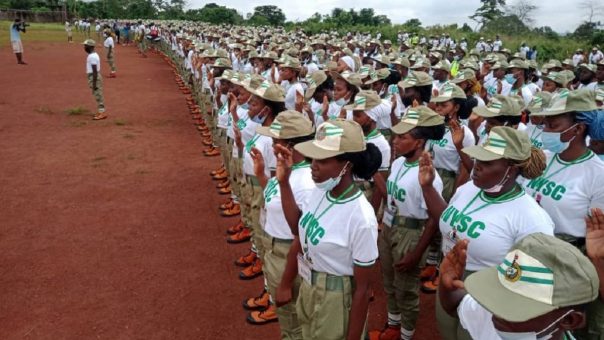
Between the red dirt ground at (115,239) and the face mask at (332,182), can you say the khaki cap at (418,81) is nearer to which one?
the red dirt ground at (115,239)

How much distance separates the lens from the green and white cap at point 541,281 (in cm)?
167

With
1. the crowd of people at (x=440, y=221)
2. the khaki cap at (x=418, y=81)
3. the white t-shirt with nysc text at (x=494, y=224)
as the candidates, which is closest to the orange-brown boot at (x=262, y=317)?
the crowd of people at (x=440, y=221)

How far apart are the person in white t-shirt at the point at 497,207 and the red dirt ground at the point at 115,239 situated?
2104 millimetres

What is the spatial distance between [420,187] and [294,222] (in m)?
1.17

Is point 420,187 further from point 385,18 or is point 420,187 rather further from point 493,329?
point 385,18

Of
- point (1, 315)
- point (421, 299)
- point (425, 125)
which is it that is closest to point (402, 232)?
point (425, 125)

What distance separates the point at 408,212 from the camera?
3934 millimetres

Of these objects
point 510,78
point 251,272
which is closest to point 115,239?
point 251,272

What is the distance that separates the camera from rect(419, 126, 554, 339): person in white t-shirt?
281 centimetres

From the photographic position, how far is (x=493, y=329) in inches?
80.7

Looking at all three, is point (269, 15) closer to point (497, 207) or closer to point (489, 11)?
point (489, 11)

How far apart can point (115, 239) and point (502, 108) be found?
17.9 feet

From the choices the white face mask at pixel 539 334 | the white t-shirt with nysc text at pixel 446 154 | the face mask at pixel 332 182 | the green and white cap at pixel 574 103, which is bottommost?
the white t-shirt with nysc text at pixel 446 154

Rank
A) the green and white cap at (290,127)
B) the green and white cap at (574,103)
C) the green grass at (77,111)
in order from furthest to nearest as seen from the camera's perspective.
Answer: the green grass at (77,111)
the green and white cap at (574,103)
the green and white cap at (290,127)
